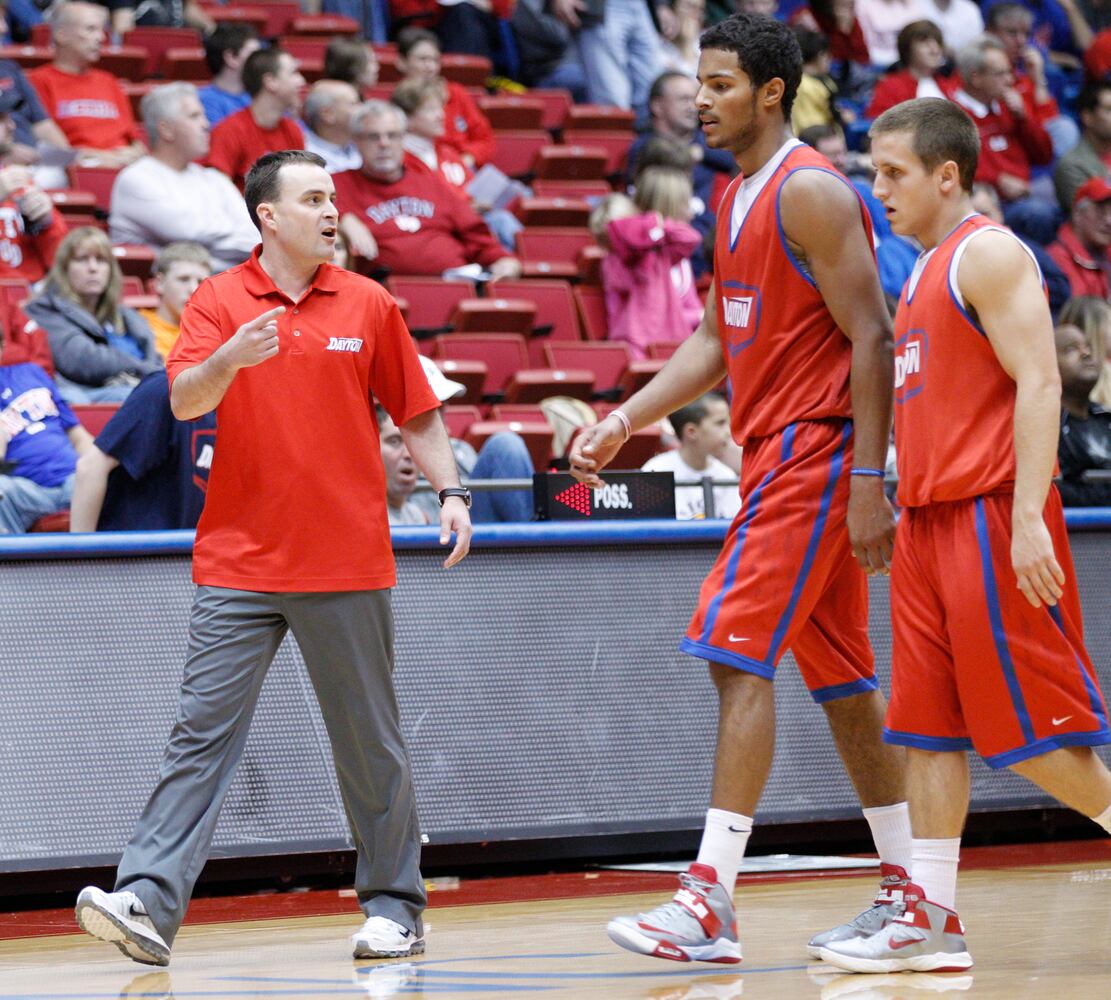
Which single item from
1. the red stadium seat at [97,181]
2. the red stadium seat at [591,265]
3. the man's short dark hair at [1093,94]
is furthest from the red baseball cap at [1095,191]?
the red stadium seat at [97,181]

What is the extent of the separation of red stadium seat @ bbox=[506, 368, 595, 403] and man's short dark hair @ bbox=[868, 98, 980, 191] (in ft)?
16.6

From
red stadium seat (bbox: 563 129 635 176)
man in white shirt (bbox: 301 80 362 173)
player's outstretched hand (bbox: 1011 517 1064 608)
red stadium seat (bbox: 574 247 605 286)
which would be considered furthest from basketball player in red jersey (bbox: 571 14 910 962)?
red stadium seat (bbox: 563 129 635 176)

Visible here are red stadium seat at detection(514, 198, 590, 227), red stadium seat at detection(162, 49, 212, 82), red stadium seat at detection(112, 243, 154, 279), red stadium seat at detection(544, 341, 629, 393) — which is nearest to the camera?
red stadium seat at detection(112, 243, 154, 279)

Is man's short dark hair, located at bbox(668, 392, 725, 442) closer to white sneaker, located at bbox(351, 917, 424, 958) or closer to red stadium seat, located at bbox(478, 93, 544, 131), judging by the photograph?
white sneaker, located at bbox(351, 917, 424, 958)

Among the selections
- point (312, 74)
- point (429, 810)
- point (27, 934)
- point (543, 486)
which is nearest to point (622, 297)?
point (312, 74)

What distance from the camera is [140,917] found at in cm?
394

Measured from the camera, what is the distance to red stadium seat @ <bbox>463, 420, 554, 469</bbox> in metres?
7.80

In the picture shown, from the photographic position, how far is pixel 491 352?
30.9ft

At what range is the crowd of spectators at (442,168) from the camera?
7348mm

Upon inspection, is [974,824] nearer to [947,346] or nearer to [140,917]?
[947,346]

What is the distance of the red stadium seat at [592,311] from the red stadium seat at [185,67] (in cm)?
298

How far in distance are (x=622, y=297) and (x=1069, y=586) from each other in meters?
6.77

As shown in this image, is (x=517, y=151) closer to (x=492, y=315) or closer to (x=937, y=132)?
(x=492, y=315)

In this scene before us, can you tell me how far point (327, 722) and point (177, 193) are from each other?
218 inches
